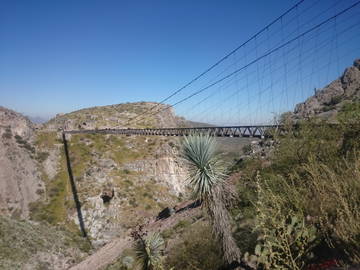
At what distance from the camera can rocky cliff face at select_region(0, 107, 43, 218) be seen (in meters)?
37.8

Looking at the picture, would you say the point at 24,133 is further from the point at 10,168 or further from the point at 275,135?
the point at 275,135

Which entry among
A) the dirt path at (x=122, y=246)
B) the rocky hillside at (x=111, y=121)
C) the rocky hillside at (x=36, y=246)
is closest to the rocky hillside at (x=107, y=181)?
the rocky hillside at (x=36, y=246)

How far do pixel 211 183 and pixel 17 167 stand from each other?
→ 46848 millimetres

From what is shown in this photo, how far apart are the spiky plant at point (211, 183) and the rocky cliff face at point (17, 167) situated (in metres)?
39.9

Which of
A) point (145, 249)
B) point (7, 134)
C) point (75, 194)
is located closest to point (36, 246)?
point (75, 194)

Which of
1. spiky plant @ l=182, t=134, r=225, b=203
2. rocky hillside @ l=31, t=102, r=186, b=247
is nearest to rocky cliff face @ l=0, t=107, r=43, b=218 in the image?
rocky hillside @ l=31, t=102, r=186, b=247

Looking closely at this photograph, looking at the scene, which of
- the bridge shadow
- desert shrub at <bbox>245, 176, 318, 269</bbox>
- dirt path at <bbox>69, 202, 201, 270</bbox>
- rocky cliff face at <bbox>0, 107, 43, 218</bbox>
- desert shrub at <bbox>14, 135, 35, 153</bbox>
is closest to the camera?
desert shrub at <bbox>245, 176, 318, 269</bbox>

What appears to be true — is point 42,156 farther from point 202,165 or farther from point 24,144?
point 202,165

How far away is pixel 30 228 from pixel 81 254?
7.99 metres

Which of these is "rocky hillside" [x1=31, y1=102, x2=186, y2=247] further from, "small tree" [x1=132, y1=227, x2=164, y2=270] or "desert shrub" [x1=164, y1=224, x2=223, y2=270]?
"small tree" [x1=132, y1=227, x2=164, y2=270]

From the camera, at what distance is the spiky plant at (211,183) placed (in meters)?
6.13

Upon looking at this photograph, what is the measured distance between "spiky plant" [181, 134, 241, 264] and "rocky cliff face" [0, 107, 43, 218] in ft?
131

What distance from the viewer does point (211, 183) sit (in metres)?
6.16

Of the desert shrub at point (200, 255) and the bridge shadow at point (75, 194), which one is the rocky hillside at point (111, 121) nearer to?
the bridge shadow at point (75, 194)
